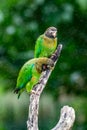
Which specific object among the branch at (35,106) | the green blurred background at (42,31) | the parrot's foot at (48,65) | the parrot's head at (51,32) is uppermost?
the parrot's head at (51,32)

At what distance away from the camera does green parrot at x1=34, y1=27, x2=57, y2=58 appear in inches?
139

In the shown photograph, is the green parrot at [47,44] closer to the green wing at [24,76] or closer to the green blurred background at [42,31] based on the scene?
the green wing at [24,76]

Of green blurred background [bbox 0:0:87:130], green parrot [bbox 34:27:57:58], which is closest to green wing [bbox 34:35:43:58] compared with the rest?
green parrot [bbox 34:27:57:58]

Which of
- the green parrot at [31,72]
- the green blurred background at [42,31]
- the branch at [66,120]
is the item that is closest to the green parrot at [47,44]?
the green parrot at [31,72]

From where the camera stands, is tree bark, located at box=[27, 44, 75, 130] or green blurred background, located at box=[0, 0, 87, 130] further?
green blurred background, located at box=[0, 0, 87, 130]

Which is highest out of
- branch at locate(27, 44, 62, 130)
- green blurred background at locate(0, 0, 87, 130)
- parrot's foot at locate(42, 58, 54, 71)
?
parrot's foot at locate(42, 58, 54, 71)

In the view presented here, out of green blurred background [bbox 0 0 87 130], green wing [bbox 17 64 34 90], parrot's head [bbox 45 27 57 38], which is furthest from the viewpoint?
green blurred background [bbox 0 0 87 130]

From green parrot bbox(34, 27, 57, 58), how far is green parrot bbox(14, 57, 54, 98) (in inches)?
5.0

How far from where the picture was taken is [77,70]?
6211 mm

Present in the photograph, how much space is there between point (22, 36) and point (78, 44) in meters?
0.45

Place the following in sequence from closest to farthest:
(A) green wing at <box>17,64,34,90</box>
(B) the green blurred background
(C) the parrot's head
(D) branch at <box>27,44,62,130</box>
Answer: (D) branch at <box>27,44,62,130</box> < (A) green wing at <box>17,64,34,90</box> < (C) the parrot's head < (B) the green blurred background

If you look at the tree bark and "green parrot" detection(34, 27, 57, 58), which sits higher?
"green parrot" detection(34, 27, 57, 58)

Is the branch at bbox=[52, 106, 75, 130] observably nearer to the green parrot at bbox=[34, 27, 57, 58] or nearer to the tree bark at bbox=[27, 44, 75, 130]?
the tree bark at bbox=[27, 44, 75, 130]

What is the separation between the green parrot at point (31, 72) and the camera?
11.0 ft
